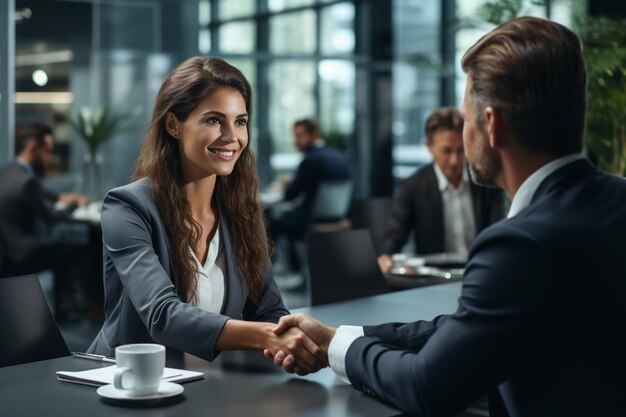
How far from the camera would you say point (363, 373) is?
165 centimetres

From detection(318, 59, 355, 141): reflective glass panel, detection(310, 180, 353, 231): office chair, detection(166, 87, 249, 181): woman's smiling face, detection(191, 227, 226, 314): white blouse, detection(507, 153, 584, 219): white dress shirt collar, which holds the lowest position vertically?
detection(310, 180, 353, 231): office chair

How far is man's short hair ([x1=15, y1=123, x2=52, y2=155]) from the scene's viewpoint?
22.4 ft

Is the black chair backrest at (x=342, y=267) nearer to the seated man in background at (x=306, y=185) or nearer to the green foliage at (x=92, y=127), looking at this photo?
the green foliage at (x=92, y=127)

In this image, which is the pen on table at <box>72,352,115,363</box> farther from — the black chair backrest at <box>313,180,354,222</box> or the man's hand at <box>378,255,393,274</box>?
the black chair backrest at <box>313,180,354,222</box>

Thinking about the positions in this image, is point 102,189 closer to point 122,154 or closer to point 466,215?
point 122,154

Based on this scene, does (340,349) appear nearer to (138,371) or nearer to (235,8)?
(138,371)

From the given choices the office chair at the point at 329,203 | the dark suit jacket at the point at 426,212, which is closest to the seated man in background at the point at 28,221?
the office chair at the point at 329,203

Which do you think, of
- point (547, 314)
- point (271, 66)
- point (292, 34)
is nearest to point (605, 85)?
point (547, 314)

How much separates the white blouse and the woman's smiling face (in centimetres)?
23

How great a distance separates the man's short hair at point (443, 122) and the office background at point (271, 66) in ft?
11.6

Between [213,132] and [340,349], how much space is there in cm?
90

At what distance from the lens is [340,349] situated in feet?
5.76

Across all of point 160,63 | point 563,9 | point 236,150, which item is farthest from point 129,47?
point 236,150

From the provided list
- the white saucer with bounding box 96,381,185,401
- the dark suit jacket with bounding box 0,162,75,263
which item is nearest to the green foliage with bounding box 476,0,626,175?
the dark suit jacket with bounding box 0,162,75,263
